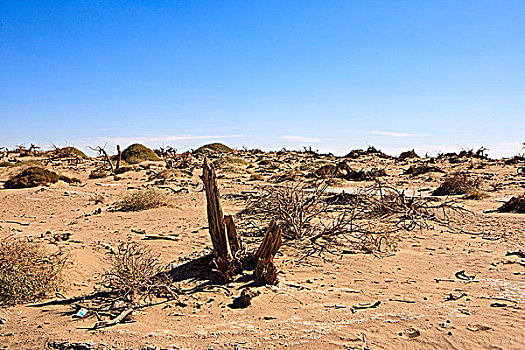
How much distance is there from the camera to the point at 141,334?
11.6 ft

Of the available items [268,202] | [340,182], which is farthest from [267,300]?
[340,182]

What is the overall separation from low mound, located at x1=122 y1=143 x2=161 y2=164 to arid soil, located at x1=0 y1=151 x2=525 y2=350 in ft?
49.4

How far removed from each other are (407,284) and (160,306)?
109 inches

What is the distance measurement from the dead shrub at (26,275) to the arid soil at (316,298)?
15 centimetres

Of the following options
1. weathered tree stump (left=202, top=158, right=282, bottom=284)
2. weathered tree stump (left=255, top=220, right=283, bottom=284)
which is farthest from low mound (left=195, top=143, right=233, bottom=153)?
weathered tree stump (left=255, top=220, right=283, bottom=284)

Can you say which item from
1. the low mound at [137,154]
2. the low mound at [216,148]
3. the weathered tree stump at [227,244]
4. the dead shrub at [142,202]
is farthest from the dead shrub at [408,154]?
the weathered tree stump at [227,244]

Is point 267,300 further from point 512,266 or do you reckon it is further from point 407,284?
point 512,266

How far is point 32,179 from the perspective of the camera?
13227mm

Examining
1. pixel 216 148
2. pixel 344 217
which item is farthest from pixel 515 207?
pixel 216 148

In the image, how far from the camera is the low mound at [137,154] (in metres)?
23.4

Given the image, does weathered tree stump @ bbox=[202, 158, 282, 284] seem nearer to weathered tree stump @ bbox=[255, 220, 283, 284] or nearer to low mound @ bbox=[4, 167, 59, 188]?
weathered tree stump @ bbox=[255, 220, 283, 284]

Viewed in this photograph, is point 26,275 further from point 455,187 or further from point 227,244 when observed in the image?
point 455,187

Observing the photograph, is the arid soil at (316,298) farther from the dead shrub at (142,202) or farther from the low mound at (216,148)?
the low mound at (216,148)

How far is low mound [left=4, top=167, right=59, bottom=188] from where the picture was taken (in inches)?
507
